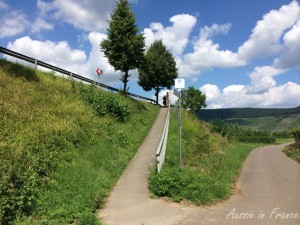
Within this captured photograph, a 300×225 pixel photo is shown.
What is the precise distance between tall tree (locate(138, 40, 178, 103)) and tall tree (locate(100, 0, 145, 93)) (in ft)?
55.3

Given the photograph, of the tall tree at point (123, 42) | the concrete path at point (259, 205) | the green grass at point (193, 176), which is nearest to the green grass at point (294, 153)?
the green grass at point (193, 176)

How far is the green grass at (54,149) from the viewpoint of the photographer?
1141 cm

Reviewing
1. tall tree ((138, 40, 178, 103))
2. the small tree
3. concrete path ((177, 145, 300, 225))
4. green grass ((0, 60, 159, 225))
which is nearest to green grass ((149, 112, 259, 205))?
concrete path ((177, 145, 300, 225))

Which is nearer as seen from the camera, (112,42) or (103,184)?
(103,184)

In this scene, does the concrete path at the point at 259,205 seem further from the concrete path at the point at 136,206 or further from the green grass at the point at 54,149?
the green grass at the point at 54,149

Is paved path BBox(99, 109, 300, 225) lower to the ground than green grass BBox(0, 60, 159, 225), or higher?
lower

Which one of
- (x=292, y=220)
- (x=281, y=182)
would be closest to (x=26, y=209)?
(x=292, y=220)

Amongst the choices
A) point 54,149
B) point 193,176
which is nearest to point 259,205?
point 193,176

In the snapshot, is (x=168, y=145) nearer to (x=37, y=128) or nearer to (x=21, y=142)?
(x=37, y=128)

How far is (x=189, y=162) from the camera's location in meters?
20.6

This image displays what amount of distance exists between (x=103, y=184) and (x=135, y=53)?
24866 mm

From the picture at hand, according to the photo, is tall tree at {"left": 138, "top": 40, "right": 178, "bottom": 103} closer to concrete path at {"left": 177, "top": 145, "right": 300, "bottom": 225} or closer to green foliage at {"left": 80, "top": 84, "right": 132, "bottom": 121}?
green foliage at {"left": 80, "top": 84, "right": 132, "bottom": 121}

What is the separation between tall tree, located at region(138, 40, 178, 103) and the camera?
56.3m

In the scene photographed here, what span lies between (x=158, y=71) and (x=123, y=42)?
19782 mm
